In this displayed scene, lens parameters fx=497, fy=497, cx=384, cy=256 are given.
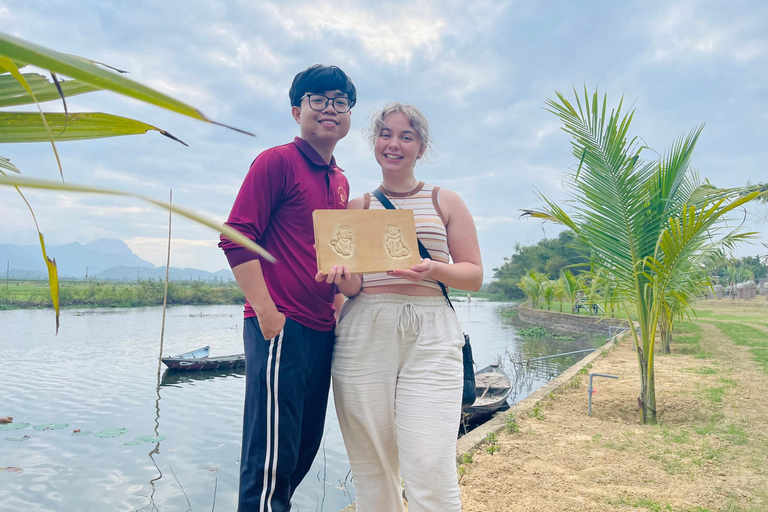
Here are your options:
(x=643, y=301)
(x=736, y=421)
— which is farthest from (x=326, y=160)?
(x=736, y=421)

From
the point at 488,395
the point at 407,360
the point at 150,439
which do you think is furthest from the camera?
the point at 150,439

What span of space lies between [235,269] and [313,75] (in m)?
0.79

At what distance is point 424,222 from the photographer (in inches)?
72.7

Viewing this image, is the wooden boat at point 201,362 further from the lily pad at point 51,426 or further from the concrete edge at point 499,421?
the concrete edge at point 499,421

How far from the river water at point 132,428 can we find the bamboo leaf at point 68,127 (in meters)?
5.20

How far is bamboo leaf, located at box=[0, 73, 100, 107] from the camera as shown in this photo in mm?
634

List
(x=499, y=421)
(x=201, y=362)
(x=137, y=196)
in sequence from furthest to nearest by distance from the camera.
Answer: (x=201, y=362) → (x=499, y=421) → (x=137, y=196)

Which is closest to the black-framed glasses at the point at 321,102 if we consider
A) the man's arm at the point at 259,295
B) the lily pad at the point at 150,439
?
the man's arm at the point at 259,295

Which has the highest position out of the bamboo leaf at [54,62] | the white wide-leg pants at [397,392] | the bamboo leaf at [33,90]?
the bamboo leaf at [33,90]

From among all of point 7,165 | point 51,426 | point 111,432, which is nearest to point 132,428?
point 111,432

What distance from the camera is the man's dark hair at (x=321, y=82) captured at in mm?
1837

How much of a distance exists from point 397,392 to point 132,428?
904cm

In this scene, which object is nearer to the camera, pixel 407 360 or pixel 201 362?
pixel 407 360

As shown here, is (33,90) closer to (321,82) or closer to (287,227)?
(287,227)
